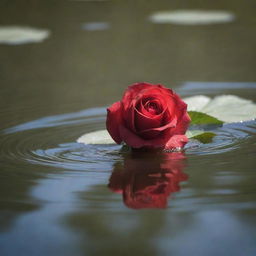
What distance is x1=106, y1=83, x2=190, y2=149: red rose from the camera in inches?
49.3

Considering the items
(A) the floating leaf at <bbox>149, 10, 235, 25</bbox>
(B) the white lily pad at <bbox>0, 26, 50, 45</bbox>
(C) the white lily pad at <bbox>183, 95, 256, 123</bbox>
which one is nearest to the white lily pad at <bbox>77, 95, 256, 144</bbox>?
(C) the white lily pad at <bbox>183, 95, 256, 123</bbox>

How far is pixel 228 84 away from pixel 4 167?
971 millimetres

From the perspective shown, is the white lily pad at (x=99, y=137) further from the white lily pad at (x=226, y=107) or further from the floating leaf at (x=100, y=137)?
the white lily pad at (x=226, y=107)

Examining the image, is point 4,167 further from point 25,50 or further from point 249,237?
point 25,50

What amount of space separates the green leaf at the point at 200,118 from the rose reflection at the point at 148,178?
22 centimetres

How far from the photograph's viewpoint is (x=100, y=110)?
170 cm

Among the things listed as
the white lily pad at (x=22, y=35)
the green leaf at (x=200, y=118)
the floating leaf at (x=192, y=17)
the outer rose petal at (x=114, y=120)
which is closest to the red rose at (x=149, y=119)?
the outer rose petal at (x=114, y=120)

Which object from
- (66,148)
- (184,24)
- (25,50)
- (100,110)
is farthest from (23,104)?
(184,24)

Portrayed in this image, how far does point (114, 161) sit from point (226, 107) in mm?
487

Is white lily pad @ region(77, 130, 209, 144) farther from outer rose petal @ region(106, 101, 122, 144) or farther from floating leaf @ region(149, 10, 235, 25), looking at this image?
floating leaf @ region(149, 10, 235, 25)

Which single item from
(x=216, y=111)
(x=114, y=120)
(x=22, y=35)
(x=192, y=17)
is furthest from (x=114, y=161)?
(x=192, y=17)

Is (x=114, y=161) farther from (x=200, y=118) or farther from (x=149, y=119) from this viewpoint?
(x=200, y=118)

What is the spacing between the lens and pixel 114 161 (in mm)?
1223

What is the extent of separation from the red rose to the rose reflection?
1.2 inches
